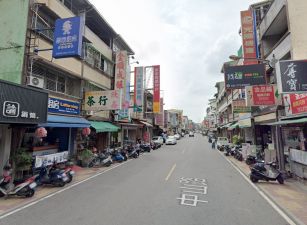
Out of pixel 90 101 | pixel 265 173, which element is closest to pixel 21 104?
pixel 90 101

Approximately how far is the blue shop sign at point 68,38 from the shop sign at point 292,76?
30.9ft

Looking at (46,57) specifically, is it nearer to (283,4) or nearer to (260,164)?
(260,164)

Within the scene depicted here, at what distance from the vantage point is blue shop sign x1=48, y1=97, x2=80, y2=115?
12.9 meters

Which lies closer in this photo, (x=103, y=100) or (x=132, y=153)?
(x=103, y=100)

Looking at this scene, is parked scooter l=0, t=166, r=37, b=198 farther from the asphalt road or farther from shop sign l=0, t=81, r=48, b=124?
shop sign l=0, t=81, r=48, b=124

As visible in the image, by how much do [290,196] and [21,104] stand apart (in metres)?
11.0

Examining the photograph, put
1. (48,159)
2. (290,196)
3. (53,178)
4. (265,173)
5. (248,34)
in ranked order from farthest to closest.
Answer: (248,34) < (48,159) < (265,173) < (53,178) < (290,196)

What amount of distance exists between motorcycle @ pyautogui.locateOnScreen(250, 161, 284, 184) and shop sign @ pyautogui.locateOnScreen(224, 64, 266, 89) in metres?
4.88

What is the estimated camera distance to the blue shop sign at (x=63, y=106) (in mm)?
12941

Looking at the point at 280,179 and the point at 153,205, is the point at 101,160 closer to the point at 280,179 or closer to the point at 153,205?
the point at 153,205

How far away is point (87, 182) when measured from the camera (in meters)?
10.3

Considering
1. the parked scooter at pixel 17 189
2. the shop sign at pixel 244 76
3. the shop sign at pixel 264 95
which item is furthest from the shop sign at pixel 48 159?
the shop sign at pixel 264 95

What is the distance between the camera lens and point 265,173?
10.3 metres

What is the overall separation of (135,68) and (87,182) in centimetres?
1842
